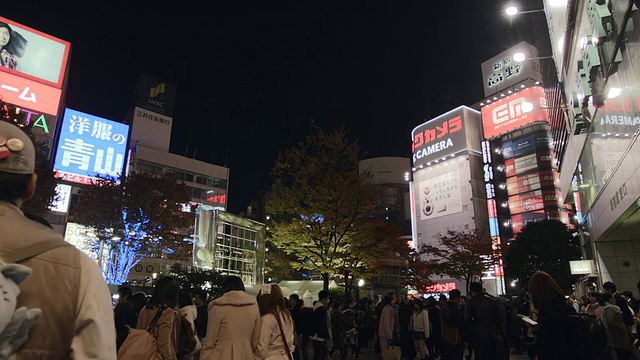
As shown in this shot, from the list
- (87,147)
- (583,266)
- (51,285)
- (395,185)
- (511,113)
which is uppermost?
(511,113)

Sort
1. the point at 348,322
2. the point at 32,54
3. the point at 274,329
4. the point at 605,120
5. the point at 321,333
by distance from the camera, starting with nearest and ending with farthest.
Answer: the point at 274,329 → the point at 321,333 → the point at 348,322 → the point at 605,120 → the point at 32,54

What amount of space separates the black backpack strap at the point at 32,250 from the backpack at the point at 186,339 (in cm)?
355

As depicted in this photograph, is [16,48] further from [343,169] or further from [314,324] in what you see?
[314,324]

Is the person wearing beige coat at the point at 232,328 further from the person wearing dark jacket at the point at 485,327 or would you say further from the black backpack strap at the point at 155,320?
the person wearing dark jacket at the point at 485,327

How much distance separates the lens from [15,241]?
1316mm

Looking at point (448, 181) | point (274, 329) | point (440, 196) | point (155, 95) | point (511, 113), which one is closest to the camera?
point (274, 329)

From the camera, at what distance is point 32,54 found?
111 ft

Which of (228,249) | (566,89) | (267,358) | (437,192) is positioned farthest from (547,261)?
(267,358)

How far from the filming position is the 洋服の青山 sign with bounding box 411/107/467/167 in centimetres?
6334

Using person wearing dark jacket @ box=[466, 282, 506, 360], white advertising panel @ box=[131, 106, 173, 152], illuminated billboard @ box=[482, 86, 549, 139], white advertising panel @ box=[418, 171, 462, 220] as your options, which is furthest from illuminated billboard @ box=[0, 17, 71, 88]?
illuminated billboard @ box=[482, 86, 549, 139]

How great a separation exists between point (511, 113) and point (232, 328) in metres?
62.5

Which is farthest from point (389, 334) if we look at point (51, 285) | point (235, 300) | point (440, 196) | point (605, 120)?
point (440, 196)

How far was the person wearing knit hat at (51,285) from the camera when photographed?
1.29 metres

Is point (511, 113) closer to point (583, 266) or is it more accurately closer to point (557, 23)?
point (557, 23)
